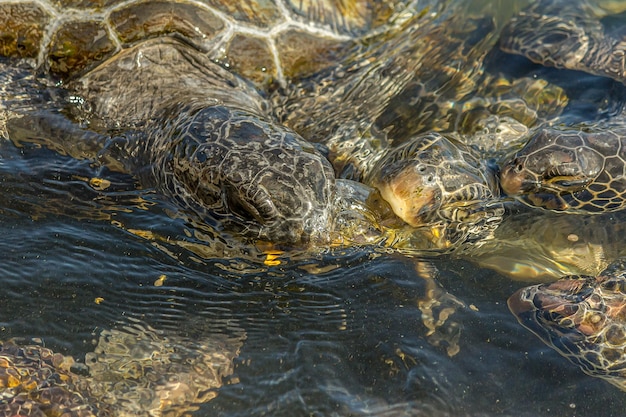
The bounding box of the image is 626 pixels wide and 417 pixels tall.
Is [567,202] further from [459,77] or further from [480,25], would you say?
[480,25]

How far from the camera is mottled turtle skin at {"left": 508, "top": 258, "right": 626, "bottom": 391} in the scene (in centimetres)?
337

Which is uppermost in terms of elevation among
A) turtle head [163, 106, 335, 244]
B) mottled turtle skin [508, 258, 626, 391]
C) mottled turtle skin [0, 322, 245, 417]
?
turtle head [163, 106, 335, 244]

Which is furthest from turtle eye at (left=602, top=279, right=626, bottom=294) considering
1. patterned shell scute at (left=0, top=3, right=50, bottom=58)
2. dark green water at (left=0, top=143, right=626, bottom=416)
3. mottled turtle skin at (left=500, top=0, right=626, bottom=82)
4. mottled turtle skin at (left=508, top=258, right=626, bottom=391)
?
patterned shell scute at (left=0, top=3, right=50, bottom=58)

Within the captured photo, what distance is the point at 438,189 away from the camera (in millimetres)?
4328

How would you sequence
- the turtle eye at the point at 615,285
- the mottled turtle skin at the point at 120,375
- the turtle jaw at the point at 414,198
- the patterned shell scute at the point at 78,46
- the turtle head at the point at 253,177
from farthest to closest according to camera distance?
the patterned shell scute at the point at 78,46, the turtle jaw at the point at 414,198, the turtle head at the point at 253,177, the turtle eye at the point at 615,285, the mottled turtle skin at the point at 120,375

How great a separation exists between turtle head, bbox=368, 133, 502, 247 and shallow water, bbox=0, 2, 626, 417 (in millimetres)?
364

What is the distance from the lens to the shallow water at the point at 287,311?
3.19 metres

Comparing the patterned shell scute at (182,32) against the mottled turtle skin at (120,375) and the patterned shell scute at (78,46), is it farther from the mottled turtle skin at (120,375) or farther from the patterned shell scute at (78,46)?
the mottled turtle skin at (120,375)

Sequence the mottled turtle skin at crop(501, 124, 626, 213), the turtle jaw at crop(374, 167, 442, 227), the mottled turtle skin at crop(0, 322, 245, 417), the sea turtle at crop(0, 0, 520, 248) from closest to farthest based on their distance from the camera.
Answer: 1. the mottled turtle skin at crop(0, 322, 245, 417)
2. the sea turtle at crop(0, 0, 520, 248)
3. the turtle jaw at crop(374, 167, 442, 227)
4. the mottled turtle skin at crop(501, 124, 626, 213)

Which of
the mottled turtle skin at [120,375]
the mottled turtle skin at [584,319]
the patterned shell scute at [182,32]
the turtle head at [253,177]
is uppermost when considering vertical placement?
the patterned shell scute at [182,32]

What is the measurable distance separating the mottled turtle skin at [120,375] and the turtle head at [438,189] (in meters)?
1.53

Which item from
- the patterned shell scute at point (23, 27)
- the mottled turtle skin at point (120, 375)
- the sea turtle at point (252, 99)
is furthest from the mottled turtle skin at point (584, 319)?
the patterned shell scute at point (23, 27)

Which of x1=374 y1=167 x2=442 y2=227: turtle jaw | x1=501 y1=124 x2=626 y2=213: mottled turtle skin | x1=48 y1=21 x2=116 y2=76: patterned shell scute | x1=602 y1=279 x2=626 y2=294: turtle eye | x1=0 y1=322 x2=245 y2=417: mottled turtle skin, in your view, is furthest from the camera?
x1=48 y1=21 x2=116 y2=76: patterned shell scute

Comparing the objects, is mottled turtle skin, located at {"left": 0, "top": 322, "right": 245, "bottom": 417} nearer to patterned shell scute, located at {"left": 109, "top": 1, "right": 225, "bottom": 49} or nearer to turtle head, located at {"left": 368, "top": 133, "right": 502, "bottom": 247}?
turtle head, located at {"left": 368, "top": 133, "right": 502, "bottom": 247}
